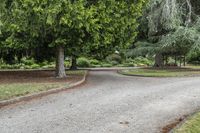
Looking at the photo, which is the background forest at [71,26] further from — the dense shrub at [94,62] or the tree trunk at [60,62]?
the dense shrub at [94,62]

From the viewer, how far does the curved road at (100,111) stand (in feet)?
28.5

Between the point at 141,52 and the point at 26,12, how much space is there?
15.3 meters

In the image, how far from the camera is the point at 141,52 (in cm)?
3262

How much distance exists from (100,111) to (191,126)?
3132 millimetres

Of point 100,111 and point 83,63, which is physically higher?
point 83,63

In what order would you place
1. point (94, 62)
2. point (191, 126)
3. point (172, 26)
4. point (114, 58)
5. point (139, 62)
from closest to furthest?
1. point (191, 126)
2. point (172, 26)
3. point (94, 62)
4. point (114, 58)
5. point (139, 62)

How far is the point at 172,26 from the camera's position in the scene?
29750 millimetres

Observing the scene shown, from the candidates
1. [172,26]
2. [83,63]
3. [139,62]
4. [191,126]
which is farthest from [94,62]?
[191,126]

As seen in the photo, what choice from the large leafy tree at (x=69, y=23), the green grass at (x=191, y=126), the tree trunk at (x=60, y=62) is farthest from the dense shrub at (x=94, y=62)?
the green grass at (x=191, y=126)

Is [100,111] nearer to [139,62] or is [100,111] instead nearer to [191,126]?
[191,126]

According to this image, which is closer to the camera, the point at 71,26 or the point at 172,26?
the point at 71,26

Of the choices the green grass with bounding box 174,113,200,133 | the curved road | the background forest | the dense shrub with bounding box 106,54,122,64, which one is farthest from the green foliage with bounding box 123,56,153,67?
the green grass with bounding box 174,113,200,133

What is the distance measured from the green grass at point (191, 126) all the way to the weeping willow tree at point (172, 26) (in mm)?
20087

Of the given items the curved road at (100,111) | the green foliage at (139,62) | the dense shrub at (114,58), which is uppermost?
the dense shrub at (114,58)
